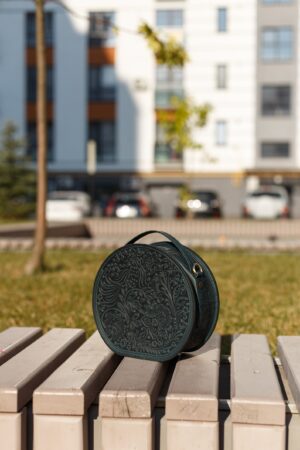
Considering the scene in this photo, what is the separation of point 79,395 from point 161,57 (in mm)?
7871

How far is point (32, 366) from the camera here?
283 cm

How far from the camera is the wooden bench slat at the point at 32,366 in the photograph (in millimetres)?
2504

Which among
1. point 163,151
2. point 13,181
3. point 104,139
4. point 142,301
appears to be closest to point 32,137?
point 104,139

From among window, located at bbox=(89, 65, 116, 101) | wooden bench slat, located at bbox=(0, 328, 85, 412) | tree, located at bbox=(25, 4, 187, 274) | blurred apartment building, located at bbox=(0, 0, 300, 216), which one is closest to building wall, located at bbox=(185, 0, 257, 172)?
blurred apartment building, located at bbox=(0, 0, 300, 216)

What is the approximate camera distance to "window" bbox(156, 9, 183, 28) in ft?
135

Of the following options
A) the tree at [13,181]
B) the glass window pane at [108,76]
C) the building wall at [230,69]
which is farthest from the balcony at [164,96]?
the tree at [13,181]

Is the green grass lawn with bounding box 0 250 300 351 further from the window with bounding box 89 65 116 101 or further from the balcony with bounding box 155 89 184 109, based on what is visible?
the window with bounding box 89 65 116 101

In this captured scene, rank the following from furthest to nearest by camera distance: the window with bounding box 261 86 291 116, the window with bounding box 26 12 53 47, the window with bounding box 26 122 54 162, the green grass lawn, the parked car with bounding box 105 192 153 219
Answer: the window with bounding box 26 122 54 162, the window with bounding box 26 12 53 47, the window with bounding box 261 86 291 116, the parked car with bounding box 105 192 153 219, the green grass lawn

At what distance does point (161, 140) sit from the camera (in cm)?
4125

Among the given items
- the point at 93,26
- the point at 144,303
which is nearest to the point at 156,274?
the point at 144,303

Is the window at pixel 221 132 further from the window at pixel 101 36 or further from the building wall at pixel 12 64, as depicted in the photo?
the building wall at pixel 12 64

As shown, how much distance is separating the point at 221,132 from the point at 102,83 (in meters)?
8.73

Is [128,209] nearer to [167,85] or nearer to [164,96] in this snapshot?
[164,96]

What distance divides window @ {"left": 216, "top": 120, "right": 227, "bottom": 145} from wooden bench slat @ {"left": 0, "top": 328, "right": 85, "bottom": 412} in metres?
37.8
